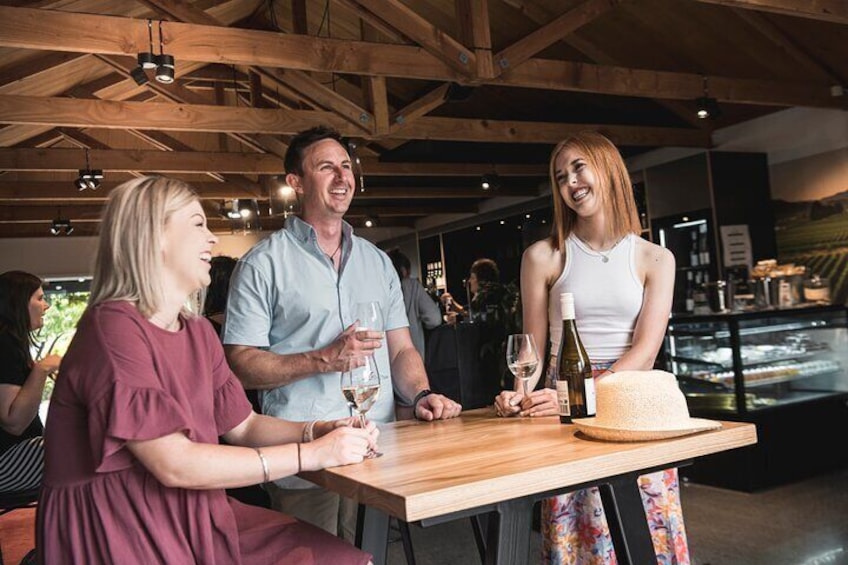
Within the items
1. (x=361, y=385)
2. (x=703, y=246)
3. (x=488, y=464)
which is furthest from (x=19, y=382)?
(x=703, y=246)

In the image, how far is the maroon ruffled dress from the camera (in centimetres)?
138

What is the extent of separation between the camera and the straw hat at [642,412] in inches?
59.9

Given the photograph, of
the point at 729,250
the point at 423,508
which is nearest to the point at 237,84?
the point at 729,250

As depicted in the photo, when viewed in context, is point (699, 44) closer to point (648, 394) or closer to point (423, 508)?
point (648, 394)

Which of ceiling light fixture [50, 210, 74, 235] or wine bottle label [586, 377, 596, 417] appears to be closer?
wine bottle label [586, 377, 596, 417]

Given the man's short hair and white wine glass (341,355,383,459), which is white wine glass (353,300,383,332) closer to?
white wine glass (341,355,383,459)

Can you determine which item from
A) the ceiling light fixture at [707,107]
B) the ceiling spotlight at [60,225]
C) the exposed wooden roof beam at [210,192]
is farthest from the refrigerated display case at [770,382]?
the ceiling spotlight at [60,225]

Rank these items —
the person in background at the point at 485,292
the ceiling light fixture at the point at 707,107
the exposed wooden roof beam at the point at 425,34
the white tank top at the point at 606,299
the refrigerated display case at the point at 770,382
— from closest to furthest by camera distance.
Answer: the white tank top at the point at 606,299, the refrigerated display case at the point at 770,382, the exposed wooden roof beam at the point at 425,34, the person in background at the point at 485,292, the ceiling light fixture at the point at 707,107

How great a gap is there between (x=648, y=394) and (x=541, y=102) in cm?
855

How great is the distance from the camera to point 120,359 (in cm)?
140

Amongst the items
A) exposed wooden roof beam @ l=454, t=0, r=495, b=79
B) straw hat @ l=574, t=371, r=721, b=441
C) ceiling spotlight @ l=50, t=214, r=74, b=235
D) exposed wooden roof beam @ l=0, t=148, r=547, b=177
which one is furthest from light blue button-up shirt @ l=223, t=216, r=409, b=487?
ceiling spotlight @ l=50, t=214, r=74, b=235

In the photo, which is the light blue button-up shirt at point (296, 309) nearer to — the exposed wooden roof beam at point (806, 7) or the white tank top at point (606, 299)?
the white tank top at point (606, 299)

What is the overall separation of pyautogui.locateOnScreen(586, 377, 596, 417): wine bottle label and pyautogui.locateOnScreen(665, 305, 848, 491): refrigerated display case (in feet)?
10.8

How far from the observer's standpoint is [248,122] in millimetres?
7250
